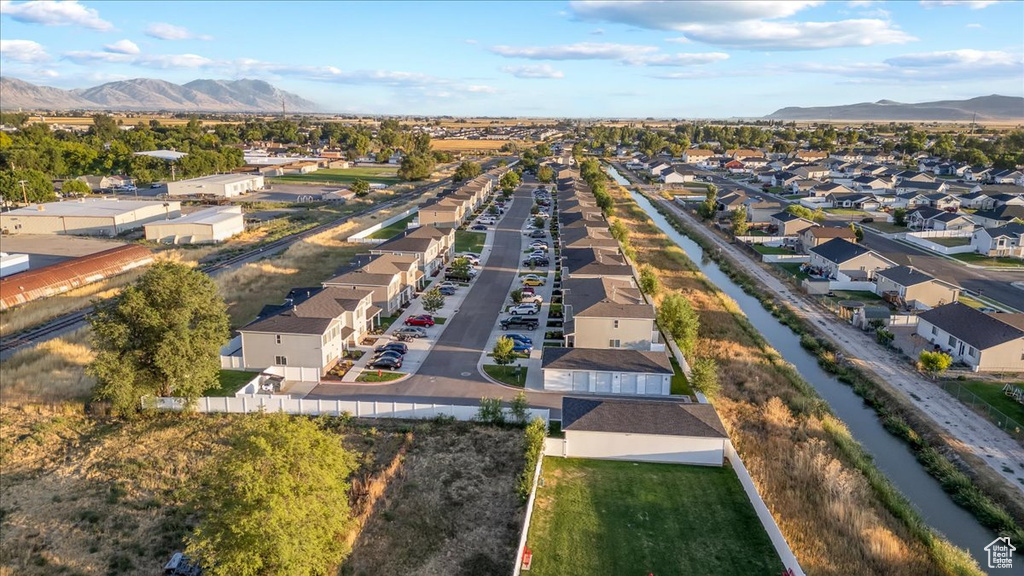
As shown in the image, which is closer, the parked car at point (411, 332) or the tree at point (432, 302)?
the parked car at point (411, 332)

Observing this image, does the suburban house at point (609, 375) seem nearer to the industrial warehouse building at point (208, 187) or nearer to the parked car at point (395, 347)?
the parked car at point (395, 347)

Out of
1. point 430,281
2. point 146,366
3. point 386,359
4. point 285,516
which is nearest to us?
point 285,516

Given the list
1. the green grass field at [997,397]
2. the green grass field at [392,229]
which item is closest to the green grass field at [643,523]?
the green grass field at [997,397]

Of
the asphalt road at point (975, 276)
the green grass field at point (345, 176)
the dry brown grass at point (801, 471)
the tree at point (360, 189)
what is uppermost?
the green grass field at point (345, 176)

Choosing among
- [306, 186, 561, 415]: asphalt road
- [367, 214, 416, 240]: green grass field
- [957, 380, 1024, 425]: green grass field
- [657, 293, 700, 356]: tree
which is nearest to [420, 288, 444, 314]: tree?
[306, 186, 561, 415]: asphalt road

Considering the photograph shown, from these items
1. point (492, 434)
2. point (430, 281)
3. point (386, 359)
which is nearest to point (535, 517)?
point (492, 434)

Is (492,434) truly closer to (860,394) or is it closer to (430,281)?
(860,394)

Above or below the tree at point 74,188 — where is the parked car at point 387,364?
below
